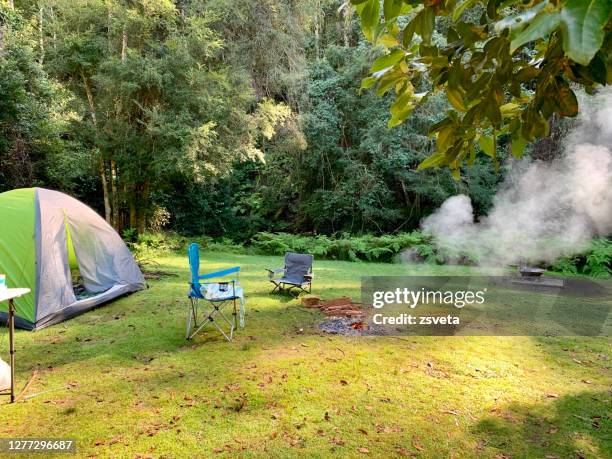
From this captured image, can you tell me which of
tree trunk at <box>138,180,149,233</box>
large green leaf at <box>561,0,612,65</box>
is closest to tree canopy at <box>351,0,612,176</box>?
large green leaf at <box>561,0,612,65</box>

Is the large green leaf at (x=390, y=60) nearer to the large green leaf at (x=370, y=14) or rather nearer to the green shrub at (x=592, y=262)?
the large green leaf at (x=370, y=14)

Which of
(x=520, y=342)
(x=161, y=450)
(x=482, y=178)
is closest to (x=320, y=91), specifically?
(x=482, y=178)

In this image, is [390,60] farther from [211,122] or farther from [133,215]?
[133,215]

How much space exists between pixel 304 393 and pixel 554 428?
5.49 ft

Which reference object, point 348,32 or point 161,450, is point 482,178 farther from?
point 161,450

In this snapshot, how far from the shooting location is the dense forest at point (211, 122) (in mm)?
8914

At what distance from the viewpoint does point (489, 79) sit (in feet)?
3.58

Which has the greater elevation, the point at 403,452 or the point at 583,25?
the point at 583,25

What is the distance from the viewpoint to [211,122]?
8.88m

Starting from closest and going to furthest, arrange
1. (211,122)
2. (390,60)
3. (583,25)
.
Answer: (583,25) < (390,60) < (211,122)

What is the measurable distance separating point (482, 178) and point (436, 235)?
2.56 metres

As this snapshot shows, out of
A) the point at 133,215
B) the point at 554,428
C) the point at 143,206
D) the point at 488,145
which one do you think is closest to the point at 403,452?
the point at 554,428

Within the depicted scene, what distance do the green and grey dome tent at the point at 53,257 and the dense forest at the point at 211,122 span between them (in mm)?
3153

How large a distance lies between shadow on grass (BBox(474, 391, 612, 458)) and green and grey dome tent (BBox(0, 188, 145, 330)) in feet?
15.0
